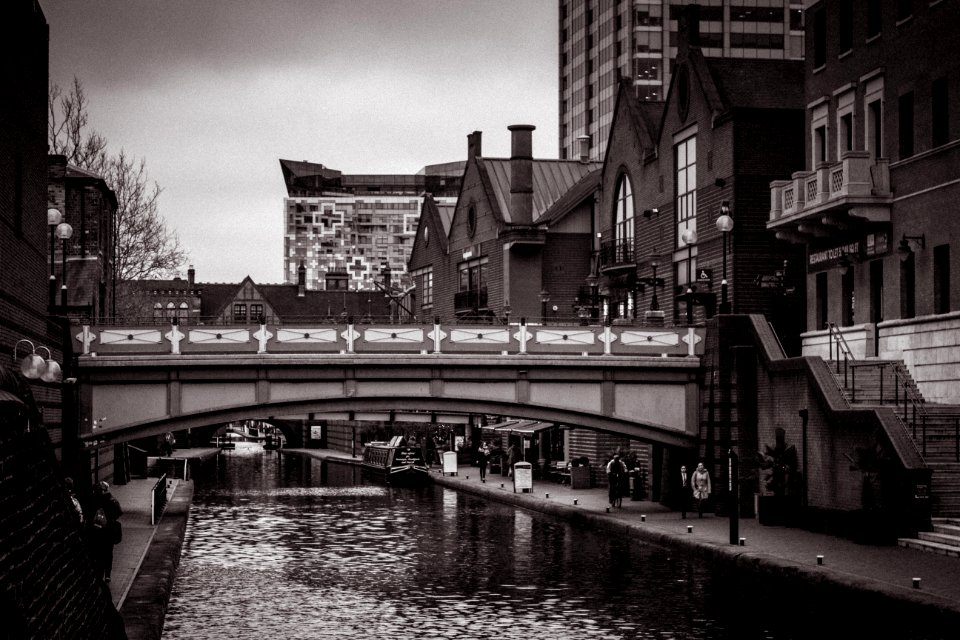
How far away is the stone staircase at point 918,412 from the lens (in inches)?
1200

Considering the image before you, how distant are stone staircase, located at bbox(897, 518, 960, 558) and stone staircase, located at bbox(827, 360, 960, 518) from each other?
2.46 ft

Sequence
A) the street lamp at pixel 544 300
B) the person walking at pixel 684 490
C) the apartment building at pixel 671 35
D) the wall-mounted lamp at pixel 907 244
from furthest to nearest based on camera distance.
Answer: the apartment building at pixel 671 35 → the street lamp at pixel 544 300 → the person walking at pixel 684 490 → the wall-mounted lamp at pixel 907 244

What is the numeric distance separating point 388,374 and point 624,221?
21.8m

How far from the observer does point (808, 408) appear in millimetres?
35312

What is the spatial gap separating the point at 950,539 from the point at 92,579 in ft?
58.5

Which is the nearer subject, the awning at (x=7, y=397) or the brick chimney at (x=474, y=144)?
the awning at (x=7, y=397)

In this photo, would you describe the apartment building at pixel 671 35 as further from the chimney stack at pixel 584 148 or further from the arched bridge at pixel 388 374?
the arched bridge at pixel 388 374

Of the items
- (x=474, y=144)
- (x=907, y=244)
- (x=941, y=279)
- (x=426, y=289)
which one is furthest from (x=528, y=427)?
(x=941, y=279)

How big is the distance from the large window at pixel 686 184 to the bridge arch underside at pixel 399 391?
33.0 feet

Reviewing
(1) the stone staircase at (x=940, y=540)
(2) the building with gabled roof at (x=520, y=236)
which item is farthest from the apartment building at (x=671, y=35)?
(1) the stone staircase at (x=940, y=540)

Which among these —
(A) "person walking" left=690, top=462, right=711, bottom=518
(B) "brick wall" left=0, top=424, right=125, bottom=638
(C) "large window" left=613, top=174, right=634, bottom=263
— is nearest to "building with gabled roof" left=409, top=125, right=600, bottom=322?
(C) "large window" left=613, top=174, right=634, bottom=263

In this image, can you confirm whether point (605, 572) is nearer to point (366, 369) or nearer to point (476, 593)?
point (476, 593)

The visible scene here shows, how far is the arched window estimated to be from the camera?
56.1 metres

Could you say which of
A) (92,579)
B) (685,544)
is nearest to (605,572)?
(685,544)
